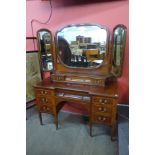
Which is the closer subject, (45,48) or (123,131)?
(123,131)

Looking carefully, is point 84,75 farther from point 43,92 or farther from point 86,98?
point 43,92

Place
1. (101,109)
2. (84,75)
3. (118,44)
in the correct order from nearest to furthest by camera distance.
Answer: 1. (101,109)
2. (118,44)
3. (84,75)

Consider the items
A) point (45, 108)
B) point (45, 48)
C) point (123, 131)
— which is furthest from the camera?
point (45, 48)

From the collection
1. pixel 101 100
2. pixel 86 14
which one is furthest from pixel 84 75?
pixel 86 14

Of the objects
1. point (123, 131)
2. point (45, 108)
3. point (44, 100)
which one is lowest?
point (123, 131)

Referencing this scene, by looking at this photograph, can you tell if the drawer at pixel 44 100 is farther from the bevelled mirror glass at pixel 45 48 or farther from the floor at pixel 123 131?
the floor at pixel 123 131

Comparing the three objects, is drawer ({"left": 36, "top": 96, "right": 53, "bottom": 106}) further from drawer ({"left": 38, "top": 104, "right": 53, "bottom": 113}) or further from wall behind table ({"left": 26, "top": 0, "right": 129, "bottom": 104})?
wall behind table ({"left": 26, "top": 0, "right": 129, "bottom": 104})

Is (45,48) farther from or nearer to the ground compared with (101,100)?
farther from the ground

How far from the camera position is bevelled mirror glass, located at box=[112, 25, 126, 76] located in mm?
1771

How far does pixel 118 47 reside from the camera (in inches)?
72.1

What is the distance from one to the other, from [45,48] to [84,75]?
701 mm
